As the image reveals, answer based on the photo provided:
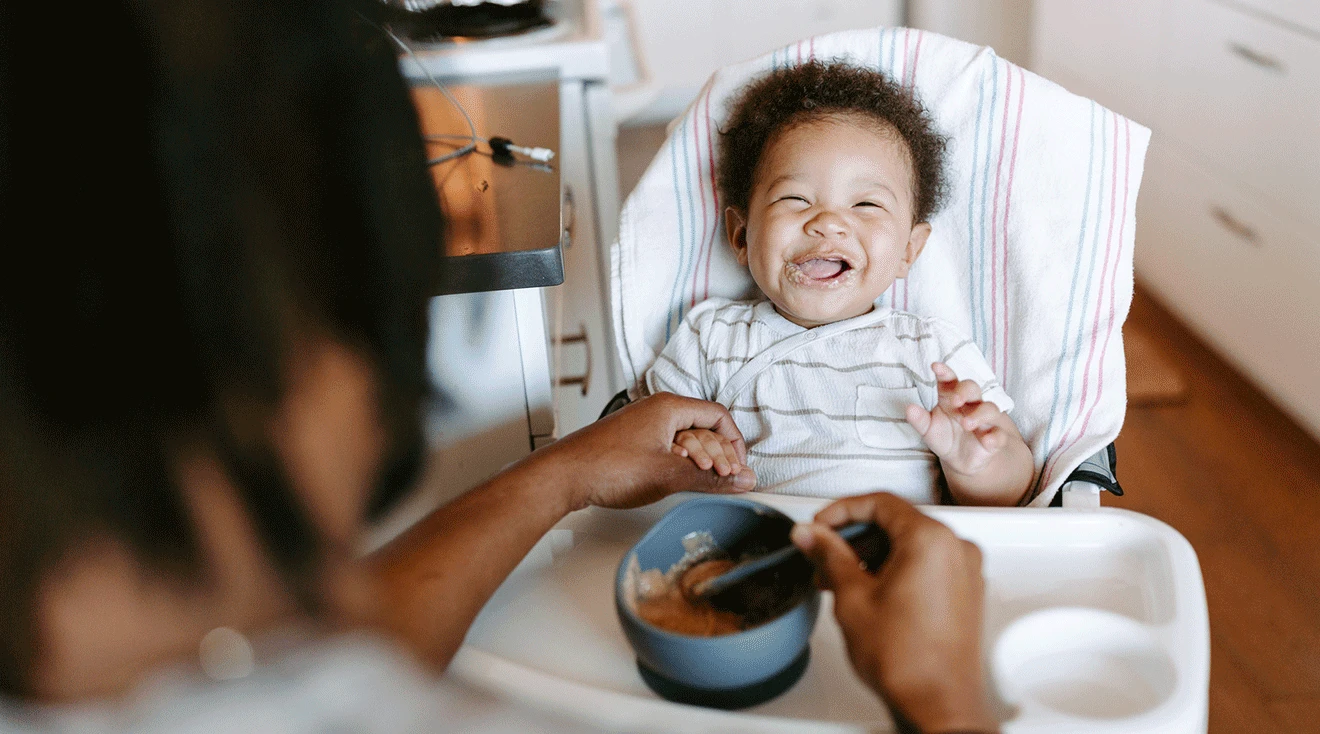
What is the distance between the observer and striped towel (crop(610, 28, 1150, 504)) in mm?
1036

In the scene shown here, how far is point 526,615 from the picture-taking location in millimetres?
775

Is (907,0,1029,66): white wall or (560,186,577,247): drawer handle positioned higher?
(907,0,1029,66): white wall

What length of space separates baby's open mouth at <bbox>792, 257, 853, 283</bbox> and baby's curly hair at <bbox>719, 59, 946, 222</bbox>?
127 mm

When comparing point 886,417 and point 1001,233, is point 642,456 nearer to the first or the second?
point 886,417

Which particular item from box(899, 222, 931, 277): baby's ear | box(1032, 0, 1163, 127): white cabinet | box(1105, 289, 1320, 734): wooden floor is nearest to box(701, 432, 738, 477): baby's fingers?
box(899, 222, 931, 277): baby's ear

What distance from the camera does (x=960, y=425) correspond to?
971mm

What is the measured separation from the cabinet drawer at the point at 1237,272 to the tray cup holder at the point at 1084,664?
1.64m

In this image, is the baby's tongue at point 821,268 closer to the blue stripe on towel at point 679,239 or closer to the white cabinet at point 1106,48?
the blue stripe on towel at point 679,239

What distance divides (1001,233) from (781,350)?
260 millimetres

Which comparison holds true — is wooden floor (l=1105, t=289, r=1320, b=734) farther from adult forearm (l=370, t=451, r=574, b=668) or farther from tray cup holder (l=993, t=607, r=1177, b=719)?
adult forearm (l=370, t=451, r=574, b=668)

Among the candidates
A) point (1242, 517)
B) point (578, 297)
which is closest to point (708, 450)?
point (578, 297)

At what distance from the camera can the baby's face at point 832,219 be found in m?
1.08

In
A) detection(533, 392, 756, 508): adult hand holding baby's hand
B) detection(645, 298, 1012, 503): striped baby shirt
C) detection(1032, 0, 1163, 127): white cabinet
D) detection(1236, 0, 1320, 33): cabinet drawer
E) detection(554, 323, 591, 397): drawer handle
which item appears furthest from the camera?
detection(1032, 0, 1163, 127): white cabinet

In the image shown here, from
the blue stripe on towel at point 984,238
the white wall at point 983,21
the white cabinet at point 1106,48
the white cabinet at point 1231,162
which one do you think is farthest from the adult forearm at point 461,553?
the white wall at point 983,21
